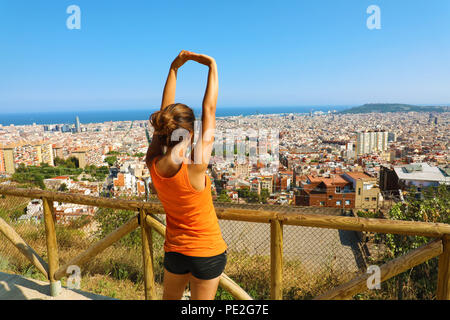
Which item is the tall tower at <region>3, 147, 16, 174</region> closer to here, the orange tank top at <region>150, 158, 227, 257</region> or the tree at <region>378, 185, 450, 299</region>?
the tree at <region>378, 185, 450, 299</region>

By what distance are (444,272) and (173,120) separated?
1.33 metres

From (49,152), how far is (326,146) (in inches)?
700

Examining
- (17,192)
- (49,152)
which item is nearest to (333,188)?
(17,192)

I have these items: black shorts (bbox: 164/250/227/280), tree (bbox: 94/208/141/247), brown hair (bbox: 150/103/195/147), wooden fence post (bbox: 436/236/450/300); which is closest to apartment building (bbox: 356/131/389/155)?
tree (bbox: 94/208/141/247)

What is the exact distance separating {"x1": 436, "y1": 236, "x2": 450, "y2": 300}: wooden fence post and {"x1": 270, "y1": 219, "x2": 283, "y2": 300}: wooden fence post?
687mm

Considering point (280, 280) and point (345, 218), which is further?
point (280, 280)

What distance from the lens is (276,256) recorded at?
5.12 ft

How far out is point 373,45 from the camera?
1035 inches

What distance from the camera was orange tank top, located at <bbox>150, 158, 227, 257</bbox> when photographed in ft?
3.52

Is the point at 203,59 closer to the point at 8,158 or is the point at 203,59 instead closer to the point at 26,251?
the point at 26,251

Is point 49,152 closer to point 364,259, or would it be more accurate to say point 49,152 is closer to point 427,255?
point 364,259

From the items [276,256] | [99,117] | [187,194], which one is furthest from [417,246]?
[99,117]

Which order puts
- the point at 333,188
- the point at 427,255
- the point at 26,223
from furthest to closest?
the point at 333,188, the point at 26,223, the point at 427,255

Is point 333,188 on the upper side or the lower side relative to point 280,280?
lower
